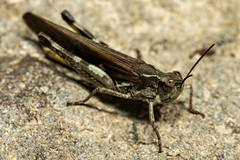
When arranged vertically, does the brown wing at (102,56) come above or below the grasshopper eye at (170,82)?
below

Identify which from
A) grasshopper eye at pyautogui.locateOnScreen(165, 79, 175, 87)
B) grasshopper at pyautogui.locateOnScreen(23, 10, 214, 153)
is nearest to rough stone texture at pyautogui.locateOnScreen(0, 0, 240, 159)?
grasshopper at pyautogui.locateOnScreen(23, 10, 214, 153)

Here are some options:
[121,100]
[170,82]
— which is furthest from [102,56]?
[170,82]

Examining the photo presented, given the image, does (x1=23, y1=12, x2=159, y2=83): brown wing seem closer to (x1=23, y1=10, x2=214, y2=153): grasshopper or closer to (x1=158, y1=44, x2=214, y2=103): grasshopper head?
(x1=23, y1=10, x2=214, y2=153): grasshopper

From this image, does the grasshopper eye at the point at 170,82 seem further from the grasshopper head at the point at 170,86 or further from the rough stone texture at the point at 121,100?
the rough stone texture at the point at 121,100

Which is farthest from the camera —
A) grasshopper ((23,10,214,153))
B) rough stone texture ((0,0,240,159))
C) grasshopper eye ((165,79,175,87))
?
grasshopper ((23,10,214,153))

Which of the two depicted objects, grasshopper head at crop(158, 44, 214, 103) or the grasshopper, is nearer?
grasshopper head at crop(158, 44, 214, 103)

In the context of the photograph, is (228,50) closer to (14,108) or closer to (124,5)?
(124,5)

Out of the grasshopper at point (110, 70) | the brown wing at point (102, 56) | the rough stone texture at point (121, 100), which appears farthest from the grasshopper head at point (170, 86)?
the rough stone texture at point (121, 100)
